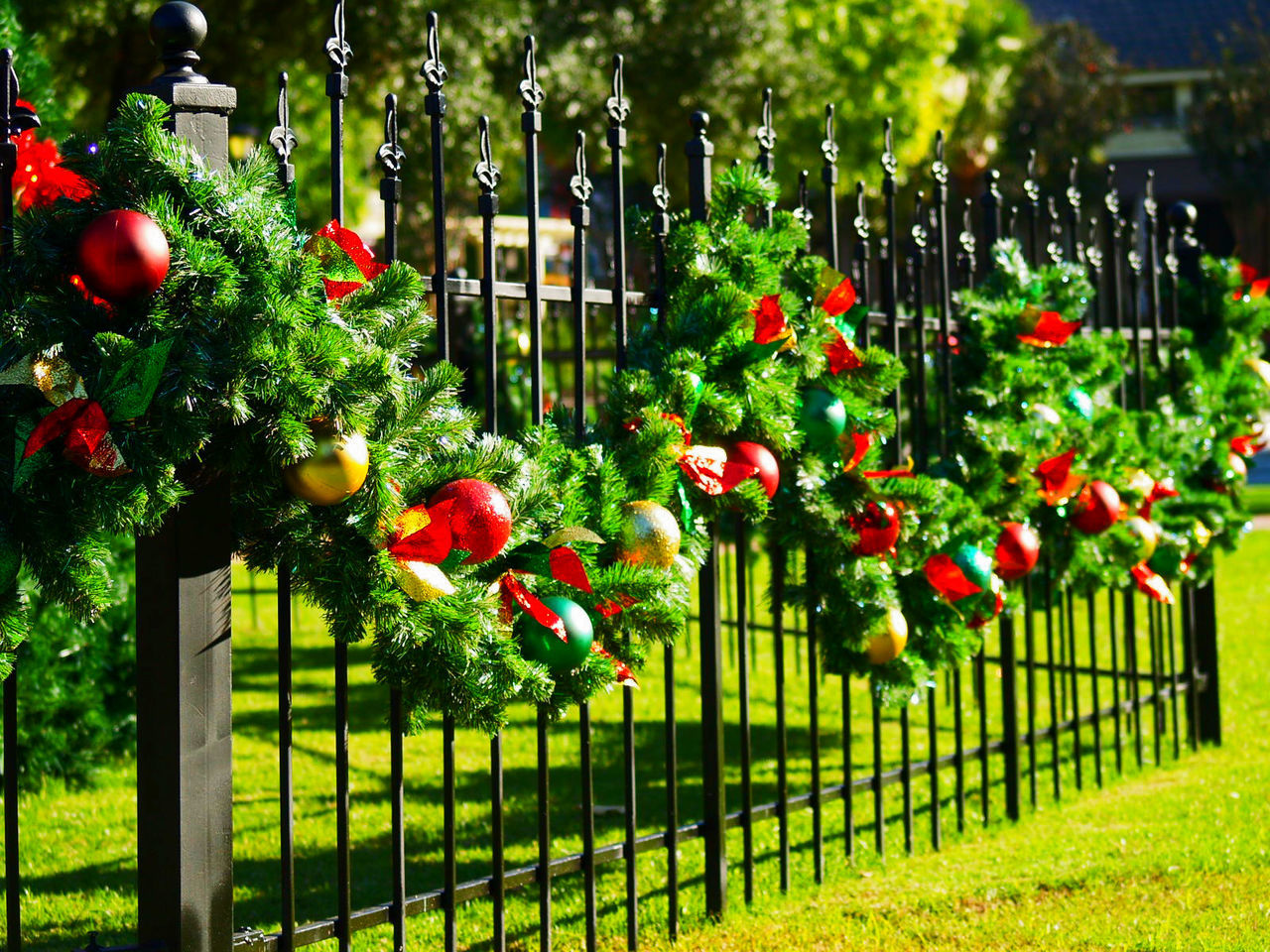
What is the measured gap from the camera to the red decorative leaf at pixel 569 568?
304cm

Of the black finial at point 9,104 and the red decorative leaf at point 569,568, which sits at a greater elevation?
the black finial at point 9,104

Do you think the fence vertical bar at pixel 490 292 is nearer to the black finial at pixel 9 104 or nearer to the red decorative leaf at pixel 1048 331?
the black finial at pixel 9 104

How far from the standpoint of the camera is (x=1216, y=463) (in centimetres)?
591

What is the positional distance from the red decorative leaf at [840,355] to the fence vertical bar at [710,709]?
54 cm

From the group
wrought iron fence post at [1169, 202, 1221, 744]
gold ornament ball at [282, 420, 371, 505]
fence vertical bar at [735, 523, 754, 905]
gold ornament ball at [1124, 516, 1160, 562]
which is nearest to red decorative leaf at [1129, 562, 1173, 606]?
gold ornament ball at [1124, 516, 1160, 562]

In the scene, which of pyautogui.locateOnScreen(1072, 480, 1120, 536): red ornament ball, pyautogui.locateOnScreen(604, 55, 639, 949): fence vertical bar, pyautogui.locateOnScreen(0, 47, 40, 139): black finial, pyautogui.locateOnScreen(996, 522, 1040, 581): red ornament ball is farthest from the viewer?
pyautogui.locateOnScreen(1072, 480, 1120, 536): red ornament ball

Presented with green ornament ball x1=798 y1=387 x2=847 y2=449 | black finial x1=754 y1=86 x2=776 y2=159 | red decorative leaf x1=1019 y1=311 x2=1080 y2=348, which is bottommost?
green ornament ball x1=798 y1=387 x2=847 y2=449

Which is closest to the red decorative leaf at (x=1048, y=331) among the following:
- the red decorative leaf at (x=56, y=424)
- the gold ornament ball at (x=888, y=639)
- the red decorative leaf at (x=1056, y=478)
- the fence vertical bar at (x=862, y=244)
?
the red decorative leaf at (x=1056, y=478)

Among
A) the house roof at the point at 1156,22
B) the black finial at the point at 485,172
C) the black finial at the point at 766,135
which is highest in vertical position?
the house roof at the point at 1156,22

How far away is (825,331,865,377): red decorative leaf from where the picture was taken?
4098 mm

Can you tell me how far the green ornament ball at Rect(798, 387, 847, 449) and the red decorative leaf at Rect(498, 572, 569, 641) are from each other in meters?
1.19

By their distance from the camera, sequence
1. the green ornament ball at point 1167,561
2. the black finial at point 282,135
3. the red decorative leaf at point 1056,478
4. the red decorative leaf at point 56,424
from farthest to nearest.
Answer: the green ornament ball at point 1167,561
the red decorative leaf at point 1056,478
the black finial at point 282,135
the red decorative leaf at point 56,424

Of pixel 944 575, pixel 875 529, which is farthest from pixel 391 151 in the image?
pixel 944 575

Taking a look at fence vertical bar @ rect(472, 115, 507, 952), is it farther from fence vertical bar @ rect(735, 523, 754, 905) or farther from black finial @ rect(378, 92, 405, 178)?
fence vertical bar @ rect(735, 523, 754, 905)
